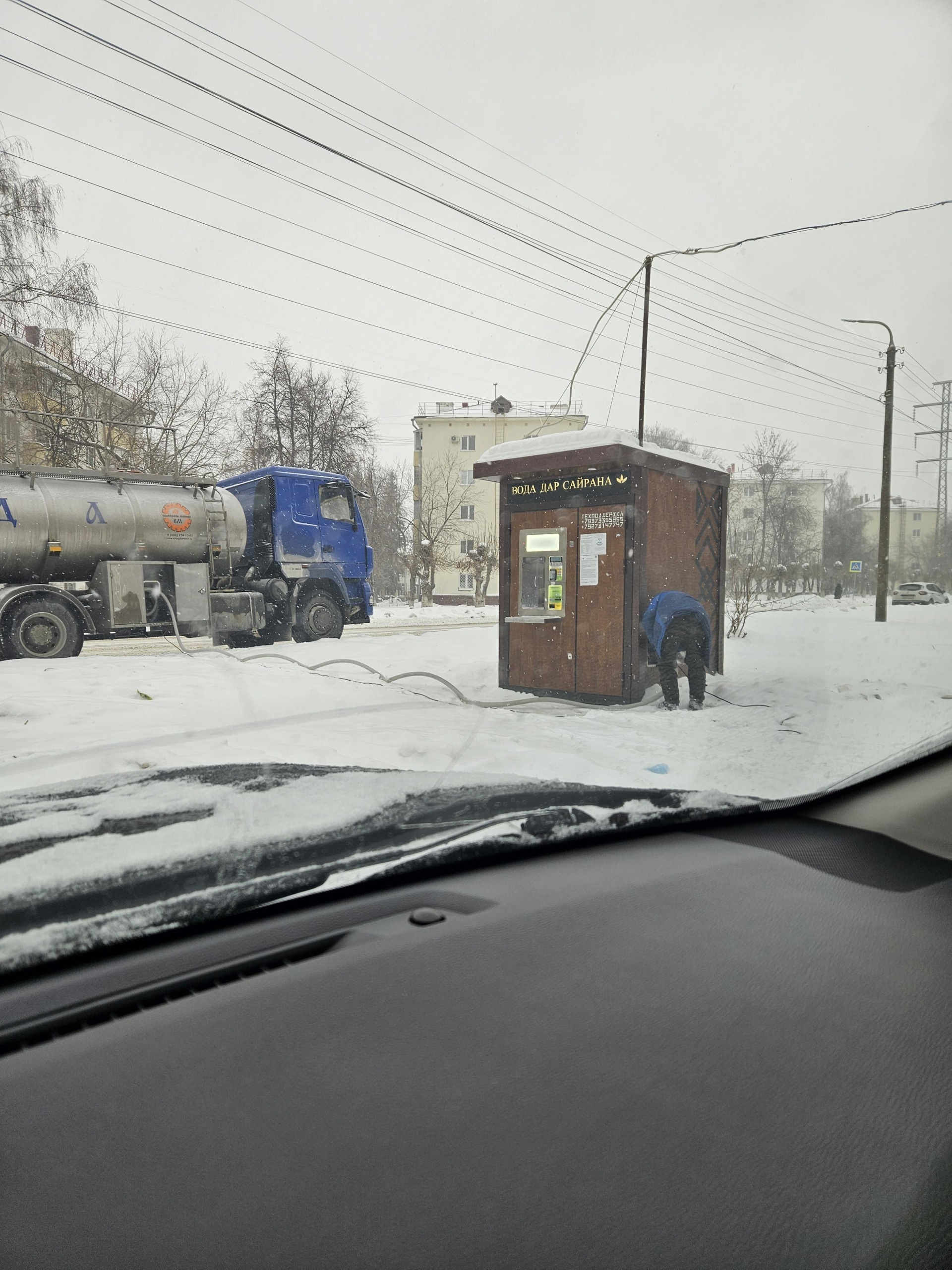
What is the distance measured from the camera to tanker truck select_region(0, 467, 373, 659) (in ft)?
9.71

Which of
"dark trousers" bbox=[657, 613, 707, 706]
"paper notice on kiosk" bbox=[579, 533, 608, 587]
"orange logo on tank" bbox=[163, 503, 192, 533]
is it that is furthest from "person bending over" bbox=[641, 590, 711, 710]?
"orange logo on tank" bbox=[163, 503, 192, 533]

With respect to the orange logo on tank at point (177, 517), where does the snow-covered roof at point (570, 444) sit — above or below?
above

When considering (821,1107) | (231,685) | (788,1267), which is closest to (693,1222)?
(788,1267)

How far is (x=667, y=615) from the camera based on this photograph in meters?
5.56

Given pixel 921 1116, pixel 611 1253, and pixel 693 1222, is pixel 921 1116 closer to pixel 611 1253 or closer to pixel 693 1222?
pixel 693 1222

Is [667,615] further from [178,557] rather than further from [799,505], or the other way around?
[178,557]

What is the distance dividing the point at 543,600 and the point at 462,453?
1926mm

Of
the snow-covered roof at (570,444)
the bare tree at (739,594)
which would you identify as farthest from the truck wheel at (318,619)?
the bare tree at (739,594)

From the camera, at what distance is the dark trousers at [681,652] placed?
540 cm

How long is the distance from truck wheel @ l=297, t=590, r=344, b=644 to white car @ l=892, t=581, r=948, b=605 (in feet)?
9.73

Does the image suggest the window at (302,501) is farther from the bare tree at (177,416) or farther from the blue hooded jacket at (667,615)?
the blue hooded jacket at (667,615)

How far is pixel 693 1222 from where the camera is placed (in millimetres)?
862

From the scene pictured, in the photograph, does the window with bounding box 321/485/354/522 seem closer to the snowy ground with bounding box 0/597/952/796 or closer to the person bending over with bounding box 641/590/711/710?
the snowy ground with bounding box 0/597/952/796

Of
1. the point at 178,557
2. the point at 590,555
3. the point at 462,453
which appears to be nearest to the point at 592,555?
the point at 590,555
